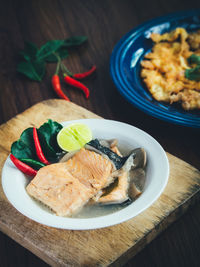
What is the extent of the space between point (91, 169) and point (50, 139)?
1.49 feet

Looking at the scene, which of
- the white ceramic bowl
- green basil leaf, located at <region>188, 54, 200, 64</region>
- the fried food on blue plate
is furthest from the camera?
green basil leaf, located at <region>188, 54, 200, 64</region>

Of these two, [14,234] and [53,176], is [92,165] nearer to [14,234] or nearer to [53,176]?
[53,176]

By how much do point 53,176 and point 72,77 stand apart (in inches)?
75.9

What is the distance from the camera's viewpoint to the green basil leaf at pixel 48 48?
4270 mm

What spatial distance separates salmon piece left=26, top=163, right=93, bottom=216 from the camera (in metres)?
2.29

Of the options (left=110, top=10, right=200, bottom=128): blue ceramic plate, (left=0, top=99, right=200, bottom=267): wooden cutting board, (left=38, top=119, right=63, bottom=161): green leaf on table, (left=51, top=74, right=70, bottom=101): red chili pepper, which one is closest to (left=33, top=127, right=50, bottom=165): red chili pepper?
(left=38, top=119, right=63, bottom=161): green leaf on table

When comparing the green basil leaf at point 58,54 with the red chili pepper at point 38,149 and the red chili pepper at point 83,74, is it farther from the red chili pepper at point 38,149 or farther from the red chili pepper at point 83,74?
the red chili pepper at point 38,149

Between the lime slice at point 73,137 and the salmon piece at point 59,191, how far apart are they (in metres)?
0.26

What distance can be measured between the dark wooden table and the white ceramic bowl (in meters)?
0.46

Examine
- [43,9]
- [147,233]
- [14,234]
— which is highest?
[43,9]

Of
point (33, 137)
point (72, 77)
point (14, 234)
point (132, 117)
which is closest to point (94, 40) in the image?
point (72, 77)

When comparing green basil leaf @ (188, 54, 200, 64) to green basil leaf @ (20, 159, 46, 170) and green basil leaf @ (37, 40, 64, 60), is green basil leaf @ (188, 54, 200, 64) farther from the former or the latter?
green basil leaf @ (20, 159, 46, 170)

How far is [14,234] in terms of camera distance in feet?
7.97

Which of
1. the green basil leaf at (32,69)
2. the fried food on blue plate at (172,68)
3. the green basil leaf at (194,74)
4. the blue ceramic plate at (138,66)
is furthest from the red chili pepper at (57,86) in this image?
the green basil leaf at (194,74)
